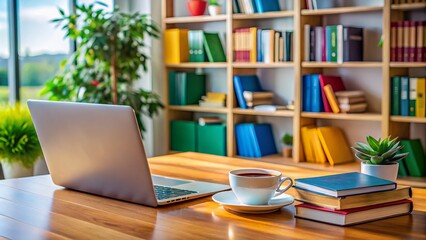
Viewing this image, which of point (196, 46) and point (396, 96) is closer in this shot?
point (396, 96)

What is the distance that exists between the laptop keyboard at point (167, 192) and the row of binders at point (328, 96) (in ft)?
7.76

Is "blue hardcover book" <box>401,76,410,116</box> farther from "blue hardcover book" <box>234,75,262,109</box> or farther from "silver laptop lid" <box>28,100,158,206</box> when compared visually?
"silver laptop lid" <box>28,100,158,206</box>

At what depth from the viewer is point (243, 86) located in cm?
455

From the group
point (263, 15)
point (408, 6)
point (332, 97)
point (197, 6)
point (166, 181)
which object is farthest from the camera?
point (197, 6)

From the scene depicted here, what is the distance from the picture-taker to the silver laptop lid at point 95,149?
171cm

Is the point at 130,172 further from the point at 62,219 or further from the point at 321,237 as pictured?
the point at 321,237

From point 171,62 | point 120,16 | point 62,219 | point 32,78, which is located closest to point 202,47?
point 171,62

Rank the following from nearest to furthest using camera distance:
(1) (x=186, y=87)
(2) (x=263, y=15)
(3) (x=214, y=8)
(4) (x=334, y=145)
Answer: (4) (x=334, y=145) < (2) (x=263, y=15) < (3) (x=214, y=8) < (1) (x=186, y=87)

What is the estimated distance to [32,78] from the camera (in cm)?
473

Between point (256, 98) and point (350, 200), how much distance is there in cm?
A: 298

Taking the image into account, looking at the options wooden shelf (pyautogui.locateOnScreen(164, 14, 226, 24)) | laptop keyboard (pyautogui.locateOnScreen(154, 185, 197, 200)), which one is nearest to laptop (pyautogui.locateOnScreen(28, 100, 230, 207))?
laptop keyboard (pyautogui.locateOnScreen(154, 185, 197, 200))

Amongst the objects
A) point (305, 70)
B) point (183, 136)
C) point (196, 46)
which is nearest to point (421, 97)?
point (305, 70)

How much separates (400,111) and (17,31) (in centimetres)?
267

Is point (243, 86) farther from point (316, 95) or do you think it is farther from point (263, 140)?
point (316, 95)
